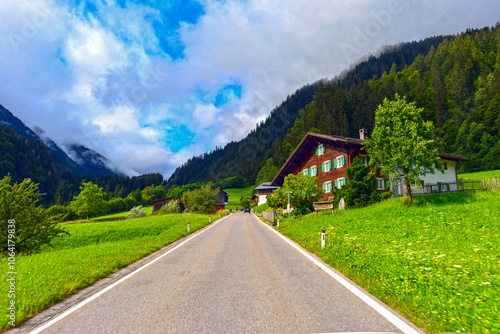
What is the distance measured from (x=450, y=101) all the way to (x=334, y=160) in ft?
262

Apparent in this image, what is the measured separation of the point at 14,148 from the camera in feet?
542

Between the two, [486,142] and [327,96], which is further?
[327,96]

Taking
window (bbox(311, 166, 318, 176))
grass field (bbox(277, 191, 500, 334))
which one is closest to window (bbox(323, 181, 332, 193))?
window (bbox(311, 166, 318, 176))

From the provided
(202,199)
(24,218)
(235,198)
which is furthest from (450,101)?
(24,218)

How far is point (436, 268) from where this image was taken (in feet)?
19.5

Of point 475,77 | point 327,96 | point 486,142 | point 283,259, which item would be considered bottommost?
point 283,259

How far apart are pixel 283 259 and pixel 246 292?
3.57m

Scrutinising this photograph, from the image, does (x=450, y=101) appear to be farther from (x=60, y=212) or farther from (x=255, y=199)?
(x=60, y=212)

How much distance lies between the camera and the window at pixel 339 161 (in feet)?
98.5

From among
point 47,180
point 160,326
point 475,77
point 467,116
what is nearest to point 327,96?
point 467,116

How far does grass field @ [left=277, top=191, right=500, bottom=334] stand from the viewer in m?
3.73

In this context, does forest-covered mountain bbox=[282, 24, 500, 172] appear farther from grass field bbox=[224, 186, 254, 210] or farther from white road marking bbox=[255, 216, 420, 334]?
white road marking bbox=[255, 216, 420, 334]

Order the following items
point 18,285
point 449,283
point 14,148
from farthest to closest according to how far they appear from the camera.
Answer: point 14,148, point 18,285, point 449,283

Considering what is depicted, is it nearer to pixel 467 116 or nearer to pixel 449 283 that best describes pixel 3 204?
pixel 449 283
